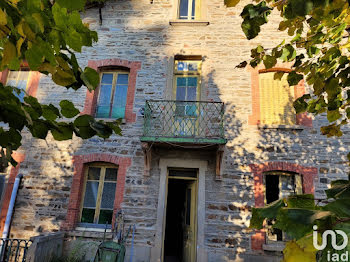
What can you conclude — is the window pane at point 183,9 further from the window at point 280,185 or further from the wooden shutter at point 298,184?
the wooden shutter at point 298,184

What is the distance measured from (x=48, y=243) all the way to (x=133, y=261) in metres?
2.07

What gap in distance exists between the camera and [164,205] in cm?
632

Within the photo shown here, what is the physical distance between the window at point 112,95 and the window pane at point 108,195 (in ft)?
7.00

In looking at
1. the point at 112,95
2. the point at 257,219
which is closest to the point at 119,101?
the point at 112,95

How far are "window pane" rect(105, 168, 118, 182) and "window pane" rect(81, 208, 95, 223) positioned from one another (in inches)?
38.3

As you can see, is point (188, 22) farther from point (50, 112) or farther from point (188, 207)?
point (50, 112)

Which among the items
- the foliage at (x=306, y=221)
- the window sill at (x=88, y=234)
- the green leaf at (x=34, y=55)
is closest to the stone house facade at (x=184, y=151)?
the window sill at (x=88, y=234)

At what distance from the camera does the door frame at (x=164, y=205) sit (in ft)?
19.5

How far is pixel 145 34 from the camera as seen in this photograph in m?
7.84

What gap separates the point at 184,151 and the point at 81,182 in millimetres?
3095

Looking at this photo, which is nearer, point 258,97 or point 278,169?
point 278,169

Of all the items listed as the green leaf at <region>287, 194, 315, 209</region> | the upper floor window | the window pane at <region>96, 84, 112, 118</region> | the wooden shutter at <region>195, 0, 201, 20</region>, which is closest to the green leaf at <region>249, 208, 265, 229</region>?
the green leaf at <region>287, 194, 315, 209</region>

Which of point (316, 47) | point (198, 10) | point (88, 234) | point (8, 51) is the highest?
point (198, 10)

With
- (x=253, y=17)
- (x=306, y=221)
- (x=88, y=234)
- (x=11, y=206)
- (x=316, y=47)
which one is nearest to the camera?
(x=306, y=221)
